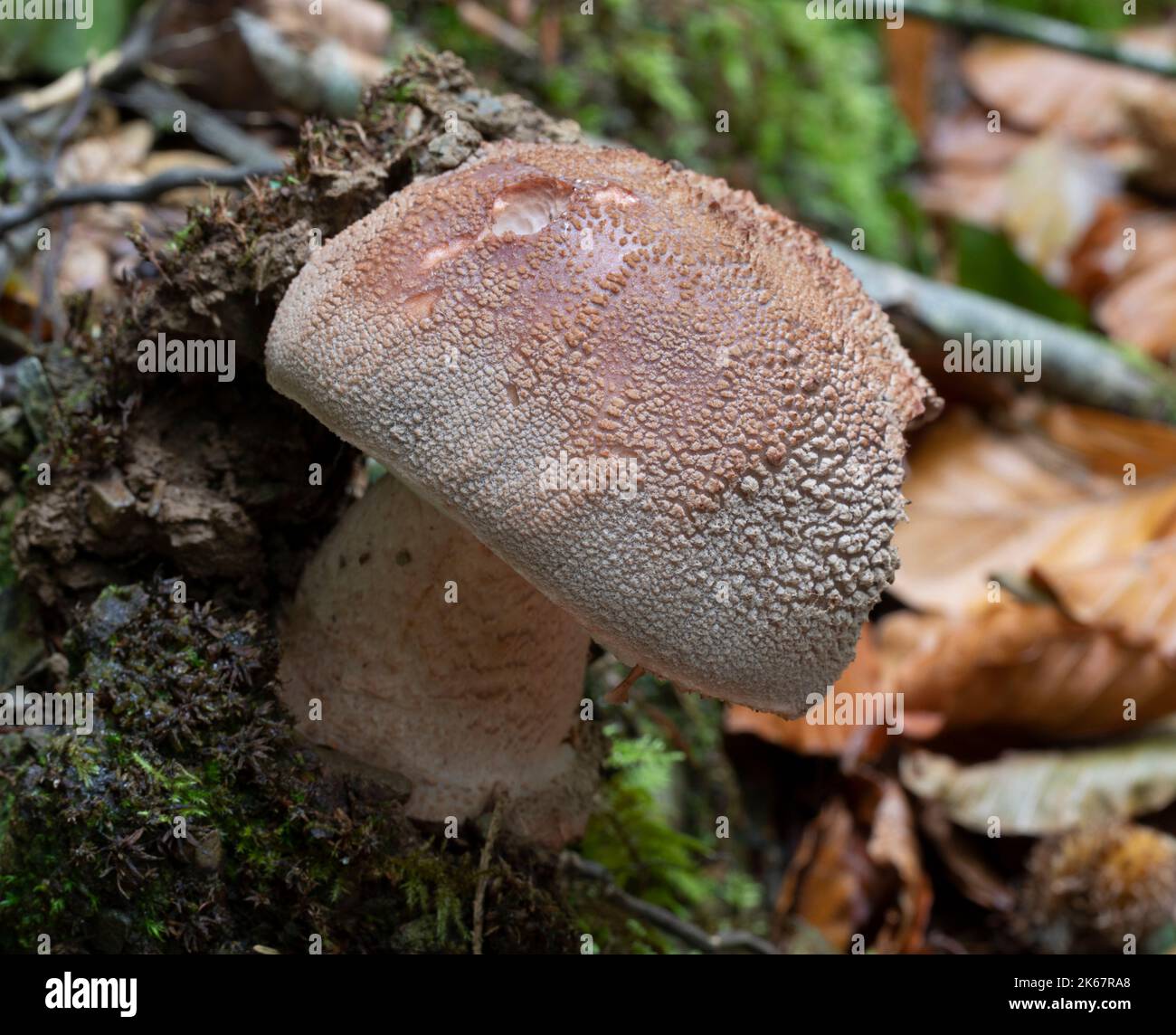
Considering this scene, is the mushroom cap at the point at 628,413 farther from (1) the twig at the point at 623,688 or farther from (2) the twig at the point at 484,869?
(2) the twig at the point at 484,869

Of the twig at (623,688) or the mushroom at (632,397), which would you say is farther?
the twig at (623,688)

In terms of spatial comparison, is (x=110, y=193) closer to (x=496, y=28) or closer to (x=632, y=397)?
(x=632, y=397)

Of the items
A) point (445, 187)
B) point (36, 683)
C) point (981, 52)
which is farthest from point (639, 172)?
point (981, 52)

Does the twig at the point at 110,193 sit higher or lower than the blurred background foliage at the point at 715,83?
lower

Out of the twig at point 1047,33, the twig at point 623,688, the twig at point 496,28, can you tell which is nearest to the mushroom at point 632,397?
the twig at point 623,688

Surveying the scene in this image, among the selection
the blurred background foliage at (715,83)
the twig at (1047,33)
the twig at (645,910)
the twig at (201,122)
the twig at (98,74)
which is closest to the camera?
the twig at (645,910)

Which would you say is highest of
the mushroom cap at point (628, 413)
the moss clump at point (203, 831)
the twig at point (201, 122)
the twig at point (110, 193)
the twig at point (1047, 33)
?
the twig at point (1047, 33)
